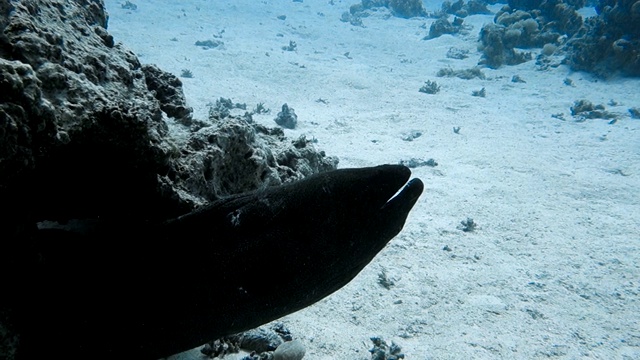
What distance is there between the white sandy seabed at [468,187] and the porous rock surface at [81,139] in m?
2.12

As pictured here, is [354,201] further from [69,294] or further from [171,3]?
[171,3]

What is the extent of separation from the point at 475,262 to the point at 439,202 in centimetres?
190

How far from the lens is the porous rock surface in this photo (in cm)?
157

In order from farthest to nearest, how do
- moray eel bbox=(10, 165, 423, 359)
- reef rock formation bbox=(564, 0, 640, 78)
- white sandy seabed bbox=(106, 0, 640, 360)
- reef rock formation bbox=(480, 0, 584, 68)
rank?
1. reef rock formation bbox=(480, 0, 584, 68)
2. reef rock formation bbox=(564, 0, 640, 78)
3. white sandy seabed bbox=(106, 0, 640, 360)
4. moray eel bbox=(10, 165, 423, 359)

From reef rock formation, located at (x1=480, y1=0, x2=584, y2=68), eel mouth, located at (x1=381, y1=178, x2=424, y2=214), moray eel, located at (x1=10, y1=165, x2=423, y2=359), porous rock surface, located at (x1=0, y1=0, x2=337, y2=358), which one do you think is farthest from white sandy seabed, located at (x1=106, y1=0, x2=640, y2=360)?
porous rock surface, located at (x1=0, y1=0, x2=337, y2=358)

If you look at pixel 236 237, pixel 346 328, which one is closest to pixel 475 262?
pixel 346 328

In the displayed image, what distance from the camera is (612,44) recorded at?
15.2m

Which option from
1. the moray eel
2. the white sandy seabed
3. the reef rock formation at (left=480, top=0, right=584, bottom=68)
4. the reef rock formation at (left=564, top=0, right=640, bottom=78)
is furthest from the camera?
the reef rock formation at (left=480, top=0, right=584, bottom=68)

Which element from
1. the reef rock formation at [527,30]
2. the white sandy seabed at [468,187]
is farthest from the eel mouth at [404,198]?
the reef rock formation at [527,30]

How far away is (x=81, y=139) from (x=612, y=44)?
64.0 ft

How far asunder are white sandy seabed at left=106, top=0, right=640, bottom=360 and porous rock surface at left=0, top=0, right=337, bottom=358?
212 cm

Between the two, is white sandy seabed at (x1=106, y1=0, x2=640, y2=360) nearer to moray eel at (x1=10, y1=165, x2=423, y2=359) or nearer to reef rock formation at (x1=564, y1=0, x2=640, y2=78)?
reef rock formation at (x1=564, y1=0, x2=640, y2=78)

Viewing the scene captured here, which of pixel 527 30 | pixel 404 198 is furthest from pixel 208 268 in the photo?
pixel 527 30

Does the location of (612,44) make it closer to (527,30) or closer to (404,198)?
(527,30)
